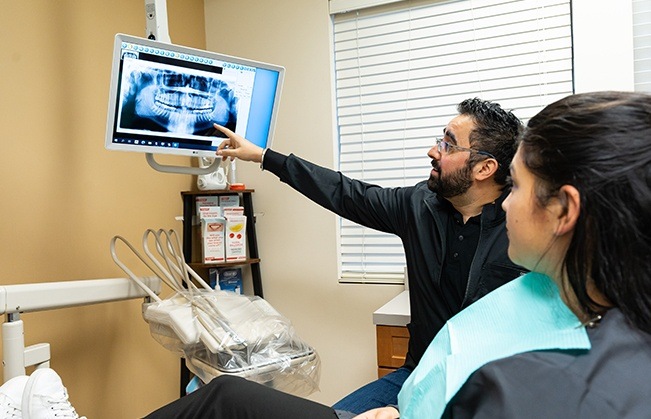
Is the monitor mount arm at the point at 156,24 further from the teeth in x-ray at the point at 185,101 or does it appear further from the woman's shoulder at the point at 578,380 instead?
the woman's shoulder at the point at 578,380

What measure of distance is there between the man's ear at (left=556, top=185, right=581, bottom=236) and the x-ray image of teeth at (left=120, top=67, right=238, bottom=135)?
4.46 ft

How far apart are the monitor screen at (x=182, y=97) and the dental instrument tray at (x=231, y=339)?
521 mm

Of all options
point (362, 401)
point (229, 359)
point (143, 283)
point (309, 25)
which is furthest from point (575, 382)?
point (309, 25)

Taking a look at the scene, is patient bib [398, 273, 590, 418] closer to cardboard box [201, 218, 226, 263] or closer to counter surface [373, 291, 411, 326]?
counter surface [373, 291, 411, 326]

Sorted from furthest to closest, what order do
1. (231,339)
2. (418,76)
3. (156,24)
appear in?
(418,76) → (156,24) → (231,339)

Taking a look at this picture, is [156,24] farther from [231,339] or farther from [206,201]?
[231,339]

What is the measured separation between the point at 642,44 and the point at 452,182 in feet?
3.48

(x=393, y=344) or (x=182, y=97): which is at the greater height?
(x=182, y=97)

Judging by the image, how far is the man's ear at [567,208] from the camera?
748 mm

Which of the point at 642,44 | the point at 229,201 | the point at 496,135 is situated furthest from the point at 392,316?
the point at 642,44

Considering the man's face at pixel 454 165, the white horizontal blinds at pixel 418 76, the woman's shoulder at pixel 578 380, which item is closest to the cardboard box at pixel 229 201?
the white horizontal blinds at pixel 418 76

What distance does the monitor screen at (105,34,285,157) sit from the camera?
5.58 feet

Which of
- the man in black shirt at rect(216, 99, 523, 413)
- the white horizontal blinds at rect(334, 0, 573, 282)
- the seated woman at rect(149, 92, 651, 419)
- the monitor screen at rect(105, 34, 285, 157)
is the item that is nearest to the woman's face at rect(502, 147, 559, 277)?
the seated woman at rect(149, 92, 651, 419)

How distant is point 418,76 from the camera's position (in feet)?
8.29
